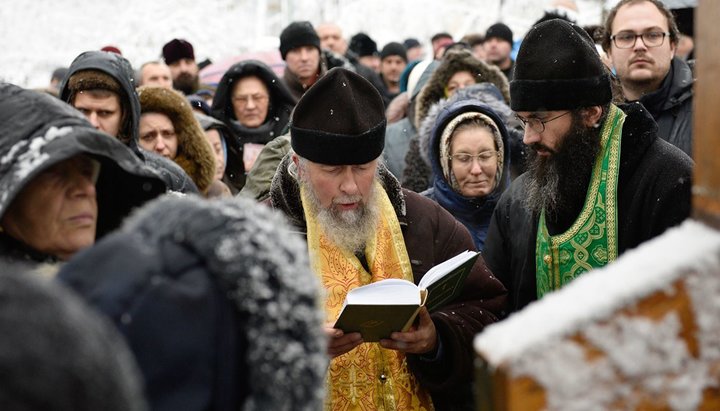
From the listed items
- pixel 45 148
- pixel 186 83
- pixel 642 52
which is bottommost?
pixel 186 83

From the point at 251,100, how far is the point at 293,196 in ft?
11.4

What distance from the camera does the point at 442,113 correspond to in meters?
5.22

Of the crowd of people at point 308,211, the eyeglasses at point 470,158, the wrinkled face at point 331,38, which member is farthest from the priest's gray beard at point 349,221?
the wrinkled face at point 331,38

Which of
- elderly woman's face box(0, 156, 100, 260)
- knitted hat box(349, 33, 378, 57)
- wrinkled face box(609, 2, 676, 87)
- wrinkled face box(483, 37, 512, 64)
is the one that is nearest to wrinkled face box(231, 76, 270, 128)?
wrinkled face box(609, 2, 676, 87)

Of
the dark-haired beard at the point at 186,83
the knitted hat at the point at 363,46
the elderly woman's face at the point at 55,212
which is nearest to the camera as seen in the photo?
the elderly woman's face at the point at 55,212

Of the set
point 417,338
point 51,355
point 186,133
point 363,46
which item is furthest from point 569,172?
point 363,46

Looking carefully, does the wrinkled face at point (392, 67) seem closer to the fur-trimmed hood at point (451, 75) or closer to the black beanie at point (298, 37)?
the black beanie at point (298, 37)

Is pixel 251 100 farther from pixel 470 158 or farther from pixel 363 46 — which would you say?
pixel 363 46

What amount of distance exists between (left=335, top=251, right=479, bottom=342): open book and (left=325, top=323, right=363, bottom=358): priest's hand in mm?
22

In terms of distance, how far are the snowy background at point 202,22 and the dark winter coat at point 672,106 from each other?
1131 cm

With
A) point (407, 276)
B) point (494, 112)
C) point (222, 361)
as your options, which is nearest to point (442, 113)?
point (494, 112)

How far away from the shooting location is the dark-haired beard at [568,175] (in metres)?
3.69

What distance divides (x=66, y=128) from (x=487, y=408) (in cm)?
115

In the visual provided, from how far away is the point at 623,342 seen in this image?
1.27 meters
